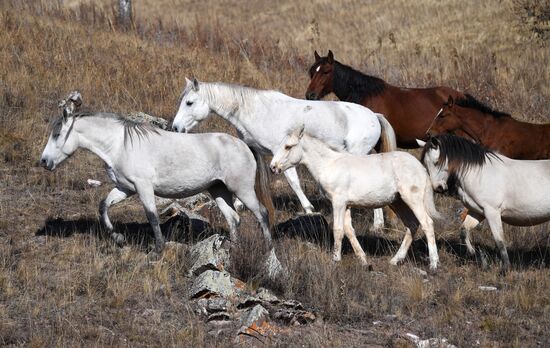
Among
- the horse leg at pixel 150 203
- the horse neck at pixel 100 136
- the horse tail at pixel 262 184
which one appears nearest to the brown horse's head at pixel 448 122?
the horse tail at pixel 262 184

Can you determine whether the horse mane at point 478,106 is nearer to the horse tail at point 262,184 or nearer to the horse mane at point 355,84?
the horse mane at point 355,84

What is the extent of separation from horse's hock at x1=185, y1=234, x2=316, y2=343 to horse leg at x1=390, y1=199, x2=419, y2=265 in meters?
1.83

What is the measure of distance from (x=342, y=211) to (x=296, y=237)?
3.67 ft

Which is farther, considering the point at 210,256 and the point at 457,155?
the point at 457,155

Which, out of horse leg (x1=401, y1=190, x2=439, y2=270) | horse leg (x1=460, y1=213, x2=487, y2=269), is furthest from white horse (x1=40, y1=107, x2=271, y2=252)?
horse leg (x1=460, y1=213, x2=487, y2=269)

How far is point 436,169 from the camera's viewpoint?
9.68m

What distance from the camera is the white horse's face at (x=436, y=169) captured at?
9.63 m

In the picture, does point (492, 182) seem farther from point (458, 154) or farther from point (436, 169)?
point (436, 169)

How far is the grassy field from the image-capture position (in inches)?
309

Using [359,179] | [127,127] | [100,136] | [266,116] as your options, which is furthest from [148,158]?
[359,179]

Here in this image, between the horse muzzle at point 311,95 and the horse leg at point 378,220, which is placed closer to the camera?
the horse leg at point 378,220

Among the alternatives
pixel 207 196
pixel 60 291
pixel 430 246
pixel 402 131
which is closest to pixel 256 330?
pixel 60 291

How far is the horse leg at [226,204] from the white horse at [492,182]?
2.34 m

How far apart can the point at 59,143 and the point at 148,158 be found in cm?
102
